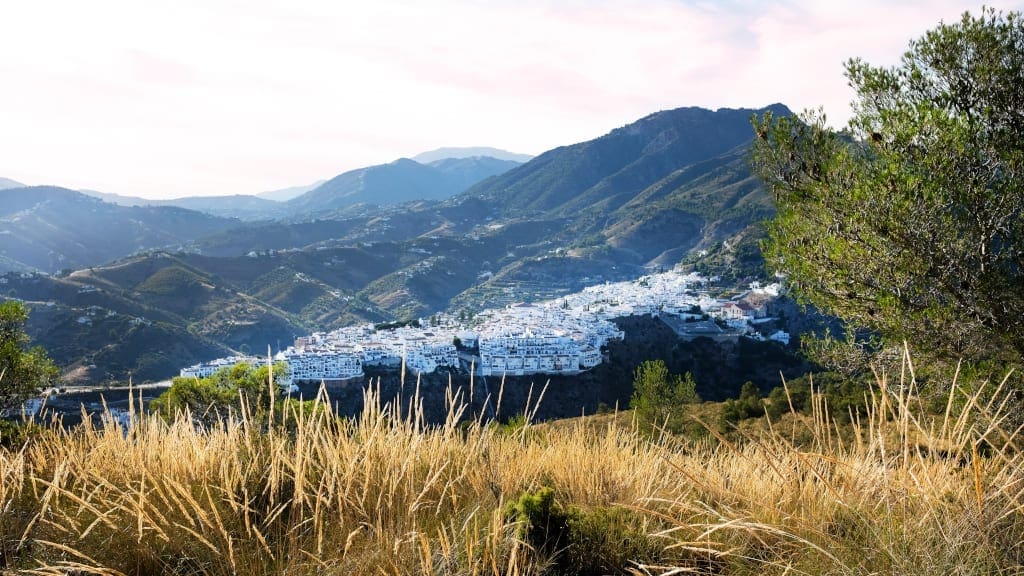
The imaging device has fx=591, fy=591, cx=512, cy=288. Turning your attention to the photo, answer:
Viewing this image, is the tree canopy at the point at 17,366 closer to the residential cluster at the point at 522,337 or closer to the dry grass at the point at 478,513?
the dry grass at the point at 478,513

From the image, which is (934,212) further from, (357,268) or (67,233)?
(67,233)

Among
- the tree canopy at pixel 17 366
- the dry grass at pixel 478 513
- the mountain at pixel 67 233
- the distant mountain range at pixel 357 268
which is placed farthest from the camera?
the mountain at pixel 67 233

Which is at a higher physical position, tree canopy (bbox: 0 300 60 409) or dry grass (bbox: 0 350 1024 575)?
dry grass (bbox: 0 350 1024 575)

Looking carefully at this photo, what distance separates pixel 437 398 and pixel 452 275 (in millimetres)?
90493

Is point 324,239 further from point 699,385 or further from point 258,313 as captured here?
point 699,385

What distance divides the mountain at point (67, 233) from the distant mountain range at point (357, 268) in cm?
99

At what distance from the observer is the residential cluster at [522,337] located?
176 ft

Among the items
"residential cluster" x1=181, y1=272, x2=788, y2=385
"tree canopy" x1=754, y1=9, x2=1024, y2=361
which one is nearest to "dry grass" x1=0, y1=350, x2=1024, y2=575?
"tree canopy" x1=754, y1=9, x2=1024, y2=361

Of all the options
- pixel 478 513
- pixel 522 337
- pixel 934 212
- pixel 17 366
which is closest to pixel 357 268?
pixel 522 337

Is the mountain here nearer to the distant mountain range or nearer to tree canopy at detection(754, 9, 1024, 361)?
the distant mountain range

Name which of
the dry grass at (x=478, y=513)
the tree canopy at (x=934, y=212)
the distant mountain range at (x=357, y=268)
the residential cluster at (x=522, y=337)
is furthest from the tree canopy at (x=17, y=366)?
the distant mountain range at (x=357, y=268)

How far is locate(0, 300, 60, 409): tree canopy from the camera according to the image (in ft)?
32.2

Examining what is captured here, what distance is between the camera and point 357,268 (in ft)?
455

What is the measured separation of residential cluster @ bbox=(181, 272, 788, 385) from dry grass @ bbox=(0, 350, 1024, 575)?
136 feet
